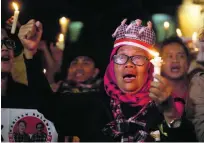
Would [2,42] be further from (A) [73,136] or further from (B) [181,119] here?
(B) [181,119]

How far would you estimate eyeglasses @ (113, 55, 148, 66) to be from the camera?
3691 millimetres

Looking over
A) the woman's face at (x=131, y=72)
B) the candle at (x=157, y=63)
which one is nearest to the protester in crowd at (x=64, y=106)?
the woman's face at (x=131, y=72)

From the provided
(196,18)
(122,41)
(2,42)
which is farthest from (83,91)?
(196,18)

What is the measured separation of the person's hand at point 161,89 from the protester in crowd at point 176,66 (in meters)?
0.04

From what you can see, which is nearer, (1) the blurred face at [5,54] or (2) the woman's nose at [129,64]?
(2) the woman's nose at [129,64]

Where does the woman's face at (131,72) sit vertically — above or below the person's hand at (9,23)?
below

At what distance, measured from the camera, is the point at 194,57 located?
364cm

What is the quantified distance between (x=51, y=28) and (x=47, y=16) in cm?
11

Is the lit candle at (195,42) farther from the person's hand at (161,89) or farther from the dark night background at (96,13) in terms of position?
the person's hand at (161,89)

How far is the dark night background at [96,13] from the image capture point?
12.0 ft

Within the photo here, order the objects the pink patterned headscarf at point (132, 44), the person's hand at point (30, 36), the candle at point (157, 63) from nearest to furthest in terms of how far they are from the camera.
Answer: the candle at point (157, 63) < the pink patterned headscarf at point (132, 44) < the person's hand at point (30, 36)

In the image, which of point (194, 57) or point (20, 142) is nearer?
point (194, 57)

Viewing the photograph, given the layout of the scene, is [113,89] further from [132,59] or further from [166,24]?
[166,24]

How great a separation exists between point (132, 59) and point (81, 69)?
0.45m
